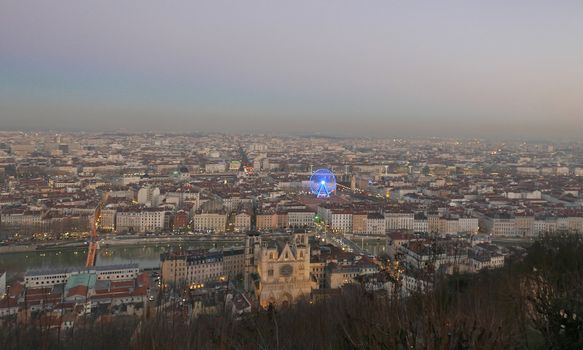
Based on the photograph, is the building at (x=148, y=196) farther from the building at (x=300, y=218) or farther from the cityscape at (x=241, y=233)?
the building at (x=300, y=218)

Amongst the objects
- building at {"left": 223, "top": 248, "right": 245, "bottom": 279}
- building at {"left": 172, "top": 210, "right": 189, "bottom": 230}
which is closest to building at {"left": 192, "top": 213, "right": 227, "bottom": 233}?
building at {"left": 172, "top": 210, "right": 189, "bottom": 230}

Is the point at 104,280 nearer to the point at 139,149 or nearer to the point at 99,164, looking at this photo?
the point at 99,164

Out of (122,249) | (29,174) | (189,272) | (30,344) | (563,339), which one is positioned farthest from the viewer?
(29,174)

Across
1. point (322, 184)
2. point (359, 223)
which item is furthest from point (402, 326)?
point (322, 184)

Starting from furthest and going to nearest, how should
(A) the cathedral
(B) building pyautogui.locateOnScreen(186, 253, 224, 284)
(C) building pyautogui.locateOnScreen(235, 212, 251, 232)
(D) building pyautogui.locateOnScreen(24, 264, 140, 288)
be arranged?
(C) building pyautogui.locateOnScreen(235, 212, 251, 232), (B) building pyautogui.locateOnScreen(186, 253, 224, 284), (D) building pyautogui.locateOnScreen(24, 264, 140, 288), (A) the cathedral

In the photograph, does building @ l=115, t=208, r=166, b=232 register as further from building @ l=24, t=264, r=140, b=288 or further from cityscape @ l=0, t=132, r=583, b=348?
building @ l=24, t=264, r=140, b=288

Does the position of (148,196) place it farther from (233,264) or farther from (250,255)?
(250,255)

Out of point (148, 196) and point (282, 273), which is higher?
point (282, 273)

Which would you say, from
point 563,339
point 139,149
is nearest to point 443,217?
point 563,339
